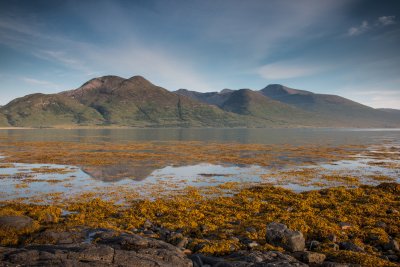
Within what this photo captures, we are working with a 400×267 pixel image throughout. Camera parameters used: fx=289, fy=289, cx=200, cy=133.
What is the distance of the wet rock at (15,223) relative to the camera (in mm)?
16395

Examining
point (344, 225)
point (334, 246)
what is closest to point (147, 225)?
point (334, 246)

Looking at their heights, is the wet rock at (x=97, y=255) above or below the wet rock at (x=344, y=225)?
above

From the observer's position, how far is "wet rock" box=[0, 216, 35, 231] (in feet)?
53.8

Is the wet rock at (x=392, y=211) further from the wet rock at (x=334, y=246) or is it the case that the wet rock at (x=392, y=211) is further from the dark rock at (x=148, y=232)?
the dark rock at (x=148, y=232)

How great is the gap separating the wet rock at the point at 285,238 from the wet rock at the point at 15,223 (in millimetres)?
14041

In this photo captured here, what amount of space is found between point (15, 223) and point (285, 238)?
1539 centimetres

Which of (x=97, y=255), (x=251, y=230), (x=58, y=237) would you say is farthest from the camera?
(x=251, y=230)

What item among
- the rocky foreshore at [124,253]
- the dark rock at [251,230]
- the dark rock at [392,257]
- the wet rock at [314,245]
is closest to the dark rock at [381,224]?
the dark rock at [392,257]

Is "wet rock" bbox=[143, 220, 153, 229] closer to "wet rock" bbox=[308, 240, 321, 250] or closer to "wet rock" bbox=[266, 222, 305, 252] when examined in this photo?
"wet rock" bbox=[266, 222, 305, 252]

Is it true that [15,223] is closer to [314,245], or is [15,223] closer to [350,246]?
[314,245]

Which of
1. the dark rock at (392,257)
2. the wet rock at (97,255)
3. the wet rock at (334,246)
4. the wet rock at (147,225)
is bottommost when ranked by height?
the wet rock at (147,225)

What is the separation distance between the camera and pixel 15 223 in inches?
659

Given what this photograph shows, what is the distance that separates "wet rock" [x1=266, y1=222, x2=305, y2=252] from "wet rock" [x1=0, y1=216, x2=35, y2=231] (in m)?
14.0

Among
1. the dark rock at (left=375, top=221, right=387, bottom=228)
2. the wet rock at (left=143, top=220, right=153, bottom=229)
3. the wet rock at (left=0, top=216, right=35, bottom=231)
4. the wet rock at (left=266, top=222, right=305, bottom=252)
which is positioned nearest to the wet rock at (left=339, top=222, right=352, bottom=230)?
the dark rock at (left=375, top=221, right=387, bottom=228)
